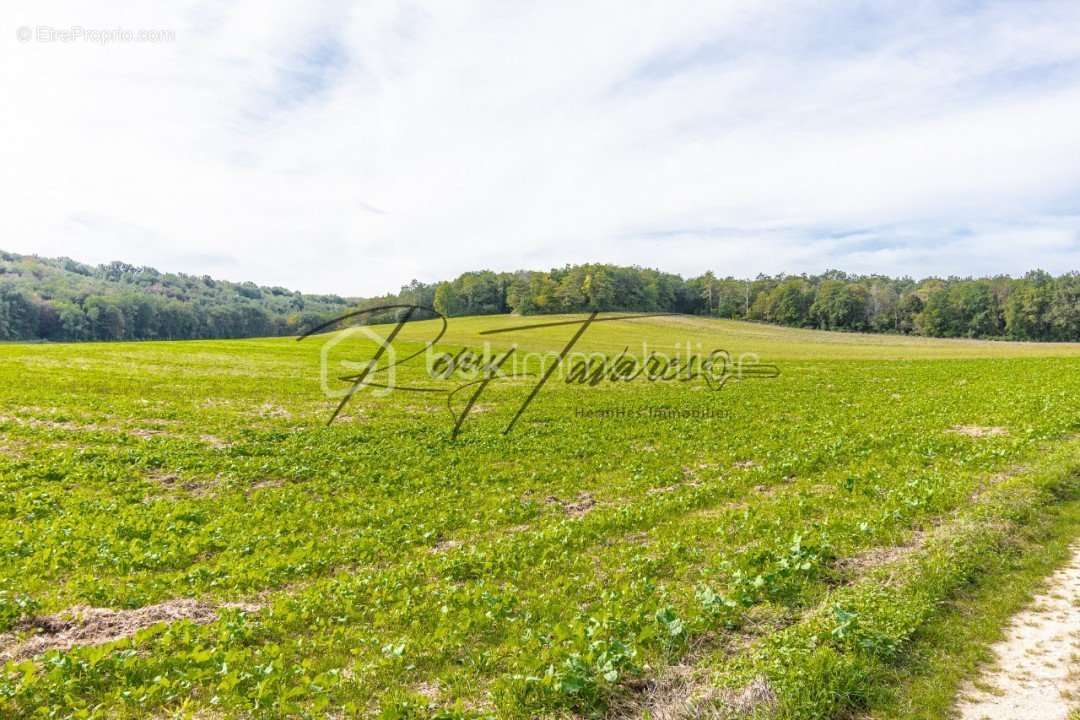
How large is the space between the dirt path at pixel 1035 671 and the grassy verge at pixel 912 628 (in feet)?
0.58

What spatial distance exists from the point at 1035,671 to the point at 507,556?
7435mm

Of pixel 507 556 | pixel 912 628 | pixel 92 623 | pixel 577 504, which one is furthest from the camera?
pixel 577 504

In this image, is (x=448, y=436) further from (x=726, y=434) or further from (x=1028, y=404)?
(x=1028, y=404)

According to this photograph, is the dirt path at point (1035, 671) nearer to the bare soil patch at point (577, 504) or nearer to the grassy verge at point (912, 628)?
the grassy verge at point (912, 628)

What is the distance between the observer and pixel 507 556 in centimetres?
1030

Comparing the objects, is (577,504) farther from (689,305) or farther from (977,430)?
(689,305)

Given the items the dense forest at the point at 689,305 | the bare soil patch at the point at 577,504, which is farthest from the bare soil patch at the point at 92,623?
the dense forest at the point at 689,305

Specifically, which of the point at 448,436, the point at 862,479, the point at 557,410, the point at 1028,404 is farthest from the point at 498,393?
the point at 1028,404

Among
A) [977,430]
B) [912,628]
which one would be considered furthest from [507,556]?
[977,430]

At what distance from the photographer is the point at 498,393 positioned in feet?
114

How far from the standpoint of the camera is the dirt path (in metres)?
5.58

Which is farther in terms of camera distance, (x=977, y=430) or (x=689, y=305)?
(x=689, y=305)

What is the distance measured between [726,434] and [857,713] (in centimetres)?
1616

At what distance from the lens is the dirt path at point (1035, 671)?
18.3ft
